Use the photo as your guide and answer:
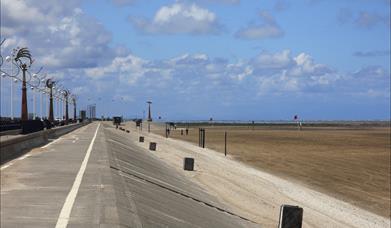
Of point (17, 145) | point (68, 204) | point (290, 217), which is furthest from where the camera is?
point (17, 145)

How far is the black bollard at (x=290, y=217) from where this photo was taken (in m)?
11.6

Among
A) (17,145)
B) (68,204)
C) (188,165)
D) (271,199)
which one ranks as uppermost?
(17,145)

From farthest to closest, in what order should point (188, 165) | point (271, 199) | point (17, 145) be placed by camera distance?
point (188, 165)
point (17, 145)
point (271, 199)

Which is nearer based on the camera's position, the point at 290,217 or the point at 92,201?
the point at 92,201

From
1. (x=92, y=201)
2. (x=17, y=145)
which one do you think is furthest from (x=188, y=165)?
(x=92, y=201)

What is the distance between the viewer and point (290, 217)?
38.1 feet

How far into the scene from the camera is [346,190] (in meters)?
26.6

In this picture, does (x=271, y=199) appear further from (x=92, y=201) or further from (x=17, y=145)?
(x=92, y=201)

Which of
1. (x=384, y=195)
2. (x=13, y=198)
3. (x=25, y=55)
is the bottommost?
(x=384, y=195)

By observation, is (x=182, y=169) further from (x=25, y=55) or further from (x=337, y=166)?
(x=25, y=55)

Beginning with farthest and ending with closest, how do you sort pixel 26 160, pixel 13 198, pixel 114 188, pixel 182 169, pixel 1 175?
pixel 182 169, pixel 26 160, pixel 1 175, pixel 114 188, pixel 13 198

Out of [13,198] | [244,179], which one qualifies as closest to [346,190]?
[244,179]

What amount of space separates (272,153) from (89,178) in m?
34.6

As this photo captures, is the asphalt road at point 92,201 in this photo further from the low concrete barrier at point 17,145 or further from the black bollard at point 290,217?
the low concrete barrier at point 17,145
